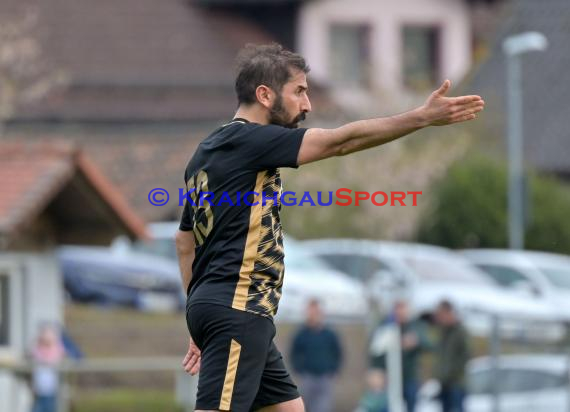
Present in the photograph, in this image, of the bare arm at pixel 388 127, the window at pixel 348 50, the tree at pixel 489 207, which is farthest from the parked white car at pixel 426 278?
the bare arm at pixel 388 127

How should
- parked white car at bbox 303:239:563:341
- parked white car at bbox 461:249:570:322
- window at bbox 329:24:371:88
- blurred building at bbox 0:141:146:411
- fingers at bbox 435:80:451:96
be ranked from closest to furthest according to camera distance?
fingers at bbox 435:80:451:96 → blurred building at bbox 0:141:146:411 → parked white car at bbox 303:239:563:341 → parked white car at bbox 461:249:570:322 → window at bbox 329:24:371:88

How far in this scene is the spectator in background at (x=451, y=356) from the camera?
1778 cm

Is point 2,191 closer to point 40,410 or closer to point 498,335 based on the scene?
point 40,410

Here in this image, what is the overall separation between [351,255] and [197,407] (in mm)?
19358

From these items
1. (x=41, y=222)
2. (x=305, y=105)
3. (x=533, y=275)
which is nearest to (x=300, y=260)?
(x=533, y=275)

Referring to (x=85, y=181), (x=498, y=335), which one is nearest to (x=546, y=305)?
(x=498, y=335)

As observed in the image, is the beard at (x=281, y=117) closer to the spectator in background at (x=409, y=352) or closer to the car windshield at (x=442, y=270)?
the spectator in background at (x=409, y=352)

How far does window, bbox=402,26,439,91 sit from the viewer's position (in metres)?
40.1

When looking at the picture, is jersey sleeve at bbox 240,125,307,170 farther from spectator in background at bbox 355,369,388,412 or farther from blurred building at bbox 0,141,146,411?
blurred building at bbox 0,141,146,411

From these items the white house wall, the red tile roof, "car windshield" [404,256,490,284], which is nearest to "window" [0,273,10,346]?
the red tile roof

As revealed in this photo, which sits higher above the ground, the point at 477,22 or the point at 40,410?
the point at 477,22

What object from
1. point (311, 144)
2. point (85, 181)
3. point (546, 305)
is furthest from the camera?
point (546, 305)

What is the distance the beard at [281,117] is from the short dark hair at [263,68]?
6cm

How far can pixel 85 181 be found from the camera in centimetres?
1903
